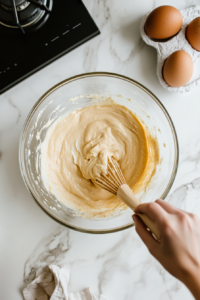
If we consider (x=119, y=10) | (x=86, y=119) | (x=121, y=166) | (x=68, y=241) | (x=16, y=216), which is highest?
(x=119, y=10)

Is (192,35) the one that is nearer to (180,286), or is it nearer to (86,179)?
(86,179)

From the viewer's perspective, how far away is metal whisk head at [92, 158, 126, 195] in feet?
3.53

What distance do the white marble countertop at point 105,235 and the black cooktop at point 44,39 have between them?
83 mm

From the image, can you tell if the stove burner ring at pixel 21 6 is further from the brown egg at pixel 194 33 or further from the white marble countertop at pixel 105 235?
the brown egg at pixel 194 33

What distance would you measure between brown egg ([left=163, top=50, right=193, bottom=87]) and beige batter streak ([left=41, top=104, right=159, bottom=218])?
0.90ft

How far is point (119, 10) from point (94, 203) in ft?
3.57

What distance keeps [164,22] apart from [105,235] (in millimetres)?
1140

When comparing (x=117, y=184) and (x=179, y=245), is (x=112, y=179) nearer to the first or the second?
(x=117, y=184)

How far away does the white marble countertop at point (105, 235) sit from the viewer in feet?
3.88

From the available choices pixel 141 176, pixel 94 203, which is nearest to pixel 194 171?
A: pixel 141 176

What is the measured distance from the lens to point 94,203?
47.0 inches

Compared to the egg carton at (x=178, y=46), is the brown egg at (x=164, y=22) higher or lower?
higher

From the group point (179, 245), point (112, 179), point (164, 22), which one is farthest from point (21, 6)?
point (179, 245)

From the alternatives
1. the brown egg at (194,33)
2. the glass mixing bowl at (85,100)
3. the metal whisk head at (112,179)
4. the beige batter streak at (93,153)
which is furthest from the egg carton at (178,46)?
the metal whisk head at (112,179)
